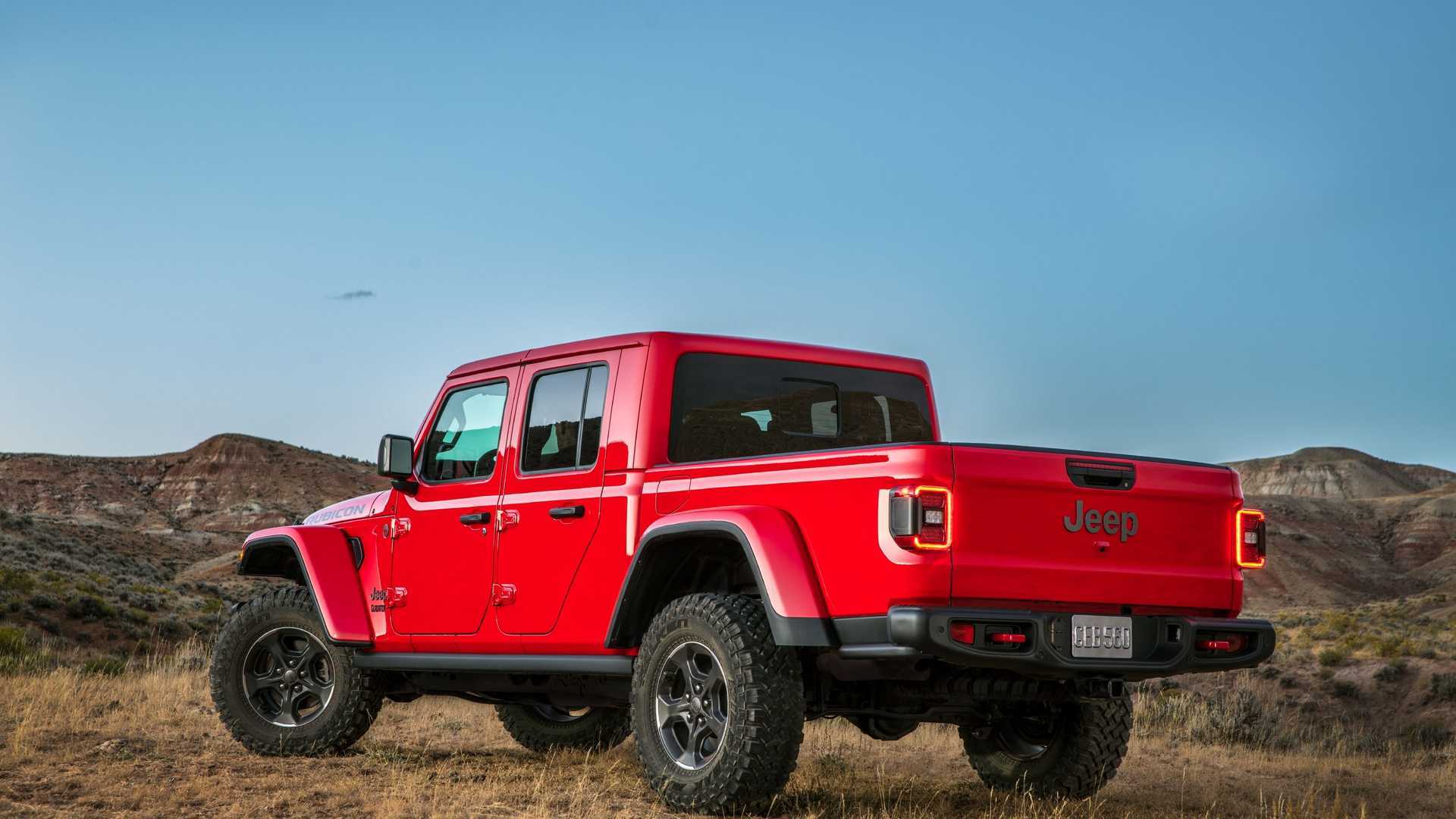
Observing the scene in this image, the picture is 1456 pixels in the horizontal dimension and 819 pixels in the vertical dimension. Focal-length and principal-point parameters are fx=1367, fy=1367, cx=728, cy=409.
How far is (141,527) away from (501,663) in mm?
67431

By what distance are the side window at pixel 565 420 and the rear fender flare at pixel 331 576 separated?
1.77 m

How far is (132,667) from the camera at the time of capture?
17141 millimetres

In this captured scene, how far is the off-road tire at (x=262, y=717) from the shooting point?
27.7ft

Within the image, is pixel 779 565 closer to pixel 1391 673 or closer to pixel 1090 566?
pixel 1090 566

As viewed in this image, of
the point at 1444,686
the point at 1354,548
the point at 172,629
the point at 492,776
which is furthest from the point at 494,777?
the point at 1354,548

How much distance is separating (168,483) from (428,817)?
3035 inches

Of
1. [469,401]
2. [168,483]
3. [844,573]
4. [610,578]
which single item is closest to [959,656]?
[844,573]

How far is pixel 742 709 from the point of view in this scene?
5797 mm

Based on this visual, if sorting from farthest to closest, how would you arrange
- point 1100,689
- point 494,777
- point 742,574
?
point 494,777 < point 742,574 < point 1100,689

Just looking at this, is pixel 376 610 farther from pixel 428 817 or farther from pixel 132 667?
pixel 132 667

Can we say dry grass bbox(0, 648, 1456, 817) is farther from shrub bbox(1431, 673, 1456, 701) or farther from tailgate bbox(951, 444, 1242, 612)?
shrub bbox(1431, 673, 1456, 701)

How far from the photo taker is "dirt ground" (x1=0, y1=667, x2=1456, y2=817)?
262 inches

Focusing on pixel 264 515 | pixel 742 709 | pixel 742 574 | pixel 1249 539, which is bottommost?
pixel 742 709

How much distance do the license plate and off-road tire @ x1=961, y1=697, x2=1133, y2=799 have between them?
4.33 ft
